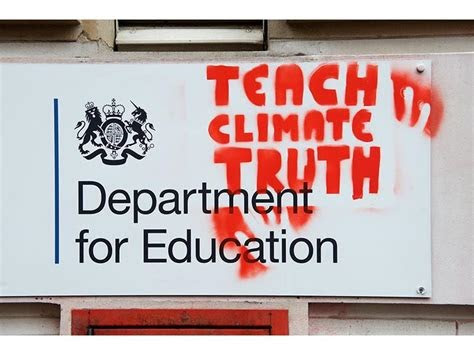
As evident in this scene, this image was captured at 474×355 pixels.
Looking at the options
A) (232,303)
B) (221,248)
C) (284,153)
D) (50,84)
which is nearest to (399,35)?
(284,153)

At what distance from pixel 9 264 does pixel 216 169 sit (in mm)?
1125

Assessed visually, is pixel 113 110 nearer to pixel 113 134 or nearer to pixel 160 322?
pixel 113 134

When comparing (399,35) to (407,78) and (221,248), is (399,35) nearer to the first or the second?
(407,78)

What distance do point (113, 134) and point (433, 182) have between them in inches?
62.0

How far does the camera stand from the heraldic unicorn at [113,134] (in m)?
2.99

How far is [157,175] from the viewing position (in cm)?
298

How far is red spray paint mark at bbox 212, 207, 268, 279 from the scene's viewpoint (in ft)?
9.68

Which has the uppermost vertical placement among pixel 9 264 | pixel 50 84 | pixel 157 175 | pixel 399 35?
pixel 399 35

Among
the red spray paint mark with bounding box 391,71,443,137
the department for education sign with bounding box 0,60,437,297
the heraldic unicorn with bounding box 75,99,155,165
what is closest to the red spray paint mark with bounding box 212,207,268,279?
the department for education sign with bounding box 0,60,437,297

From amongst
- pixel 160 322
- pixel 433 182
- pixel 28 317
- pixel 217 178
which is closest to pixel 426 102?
pixel 433 182

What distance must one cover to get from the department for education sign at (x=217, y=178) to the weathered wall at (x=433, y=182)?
0.06 m

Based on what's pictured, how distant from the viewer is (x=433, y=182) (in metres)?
2.92

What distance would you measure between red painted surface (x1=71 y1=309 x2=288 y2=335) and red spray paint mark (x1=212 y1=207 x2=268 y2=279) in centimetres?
20

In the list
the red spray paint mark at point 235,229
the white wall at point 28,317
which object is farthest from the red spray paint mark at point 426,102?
the white wall at point 28,317
